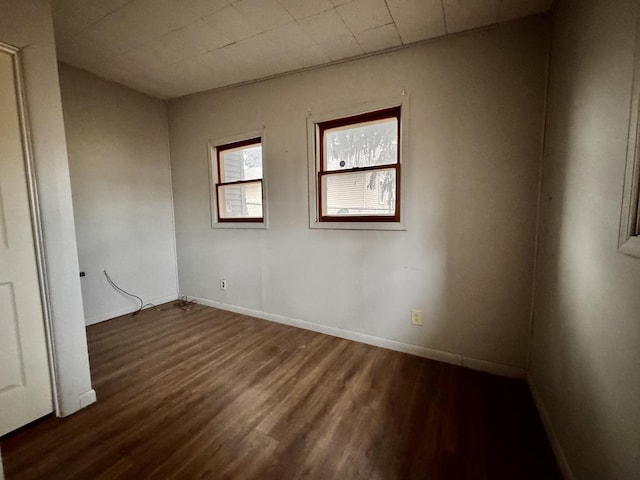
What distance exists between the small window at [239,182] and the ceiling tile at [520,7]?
241cm

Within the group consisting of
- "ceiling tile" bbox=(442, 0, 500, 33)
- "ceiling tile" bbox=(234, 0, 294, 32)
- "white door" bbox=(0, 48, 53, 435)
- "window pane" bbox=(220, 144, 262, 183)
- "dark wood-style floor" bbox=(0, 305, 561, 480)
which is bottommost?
"dark wood-style floor" bbox=(0, 305, 561, 480)

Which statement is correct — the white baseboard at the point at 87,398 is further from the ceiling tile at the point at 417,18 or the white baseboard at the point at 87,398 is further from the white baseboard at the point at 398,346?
the ceiling tile at the point at 417,18

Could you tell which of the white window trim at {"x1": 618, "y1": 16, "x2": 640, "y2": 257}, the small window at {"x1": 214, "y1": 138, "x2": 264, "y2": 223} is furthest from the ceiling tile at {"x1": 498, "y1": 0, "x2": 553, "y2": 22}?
the small window at {"x1": 214, "y1": 138, "x2": 264, "y2": 223}

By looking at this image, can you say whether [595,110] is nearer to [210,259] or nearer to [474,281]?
[474,281]

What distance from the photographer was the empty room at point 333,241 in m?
1.26

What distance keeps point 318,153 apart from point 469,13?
1.55 meters

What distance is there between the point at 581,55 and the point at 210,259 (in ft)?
12.6

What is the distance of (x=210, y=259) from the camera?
357cm

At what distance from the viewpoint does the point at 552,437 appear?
1.42 metres

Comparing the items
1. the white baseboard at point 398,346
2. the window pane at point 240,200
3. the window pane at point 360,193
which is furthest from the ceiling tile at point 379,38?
the white baseboard at point 398,346

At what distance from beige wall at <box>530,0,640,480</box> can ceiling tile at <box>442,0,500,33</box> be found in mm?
388

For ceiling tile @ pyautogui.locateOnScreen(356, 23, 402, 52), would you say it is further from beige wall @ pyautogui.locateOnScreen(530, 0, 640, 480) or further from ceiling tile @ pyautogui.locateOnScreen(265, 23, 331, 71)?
beige wall @ pyautogui.locateOnScreen(530, 0, 640, 480)

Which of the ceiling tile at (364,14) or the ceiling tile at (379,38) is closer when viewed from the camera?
the ceiling tile at (364,14)

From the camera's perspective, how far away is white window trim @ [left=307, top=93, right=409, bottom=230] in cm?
226
